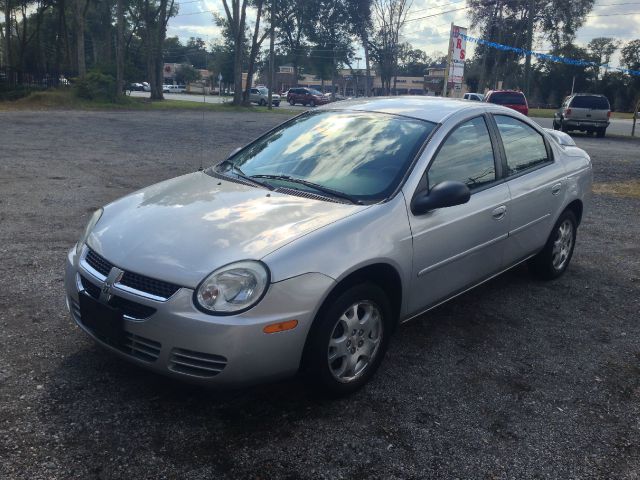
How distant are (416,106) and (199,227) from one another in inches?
80.4

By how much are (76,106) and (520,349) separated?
32.0 m

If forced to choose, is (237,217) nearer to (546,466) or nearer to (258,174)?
(258,174)

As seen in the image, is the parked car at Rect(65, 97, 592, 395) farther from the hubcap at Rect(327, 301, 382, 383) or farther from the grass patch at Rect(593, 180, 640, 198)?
the grass patch at Rect(593, 180, 640, 198)

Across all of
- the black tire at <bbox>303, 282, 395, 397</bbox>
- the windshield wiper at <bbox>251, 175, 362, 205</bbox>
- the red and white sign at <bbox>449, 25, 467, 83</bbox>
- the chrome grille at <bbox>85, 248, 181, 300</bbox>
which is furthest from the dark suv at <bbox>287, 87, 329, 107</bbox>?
the chrome grille at <bbox>85, 248, 181, 300</bbox>

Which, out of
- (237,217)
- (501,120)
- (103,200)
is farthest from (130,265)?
(103,200)

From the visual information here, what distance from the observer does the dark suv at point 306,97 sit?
53.0m

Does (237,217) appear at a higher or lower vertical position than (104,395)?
higher

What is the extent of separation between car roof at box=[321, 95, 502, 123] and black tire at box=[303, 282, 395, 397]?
1.48 meters

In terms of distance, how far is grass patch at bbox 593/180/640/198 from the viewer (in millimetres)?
10422

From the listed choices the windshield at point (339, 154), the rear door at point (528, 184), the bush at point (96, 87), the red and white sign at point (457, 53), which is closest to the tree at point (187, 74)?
the bush at point (96, 87)

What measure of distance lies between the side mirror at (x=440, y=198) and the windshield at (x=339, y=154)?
19 centimetres

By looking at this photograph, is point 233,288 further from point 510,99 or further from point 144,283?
point 510,99

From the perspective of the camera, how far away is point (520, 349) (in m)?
4.02

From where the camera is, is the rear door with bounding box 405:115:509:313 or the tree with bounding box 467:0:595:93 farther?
the tree with bounding box 467:0:595:93
